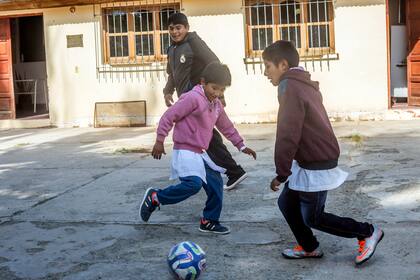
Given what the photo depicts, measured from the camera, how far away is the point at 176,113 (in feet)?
15.4

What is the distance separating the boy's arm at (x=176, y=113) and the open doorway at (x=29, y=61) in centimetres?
1360

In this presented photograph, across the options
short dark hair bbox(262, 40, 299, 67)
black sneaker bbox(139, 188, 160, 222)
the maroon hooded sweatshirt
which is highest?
short dark hair bbox(262, 40, 299, 67)

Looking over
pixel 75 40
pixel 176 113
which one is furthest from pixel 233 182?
pixel 75 40

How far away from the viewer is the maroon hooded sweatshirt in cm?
388

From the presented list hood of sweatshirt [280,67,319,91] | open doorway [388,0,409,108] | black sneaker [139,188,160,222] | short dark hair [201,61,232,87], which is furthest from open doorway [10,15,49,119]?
hood of sweatshirt [280,67,319,91]

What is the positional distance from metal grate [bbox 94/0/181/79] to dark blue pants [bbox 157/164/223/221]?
27.4 ft

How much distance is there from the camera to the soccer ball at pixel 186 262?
12.5ft

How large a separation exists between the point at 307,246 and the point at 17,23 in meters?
16.2

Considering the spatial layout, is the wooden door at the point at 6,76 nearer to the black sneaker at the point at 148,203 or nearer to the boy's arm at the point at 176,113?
the black sneaker at the point at 148,203

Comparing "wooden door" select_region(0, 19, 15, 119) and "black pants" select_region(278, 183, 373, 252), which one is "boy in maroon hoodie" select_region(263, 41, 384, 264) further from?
"wooden door" select_region(0, 19, 15, 119)

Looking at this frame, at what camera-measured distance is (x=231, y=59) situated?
41.6 feet

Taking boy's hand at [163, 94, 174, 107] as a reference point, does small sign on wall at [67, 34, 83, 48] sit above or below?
above

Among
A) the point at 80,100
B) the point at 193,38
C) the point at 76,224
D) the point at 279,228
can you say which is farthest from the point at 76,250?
the point at 80,100

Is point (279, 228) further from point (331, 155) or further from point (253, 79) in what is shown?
point (253, 79)
